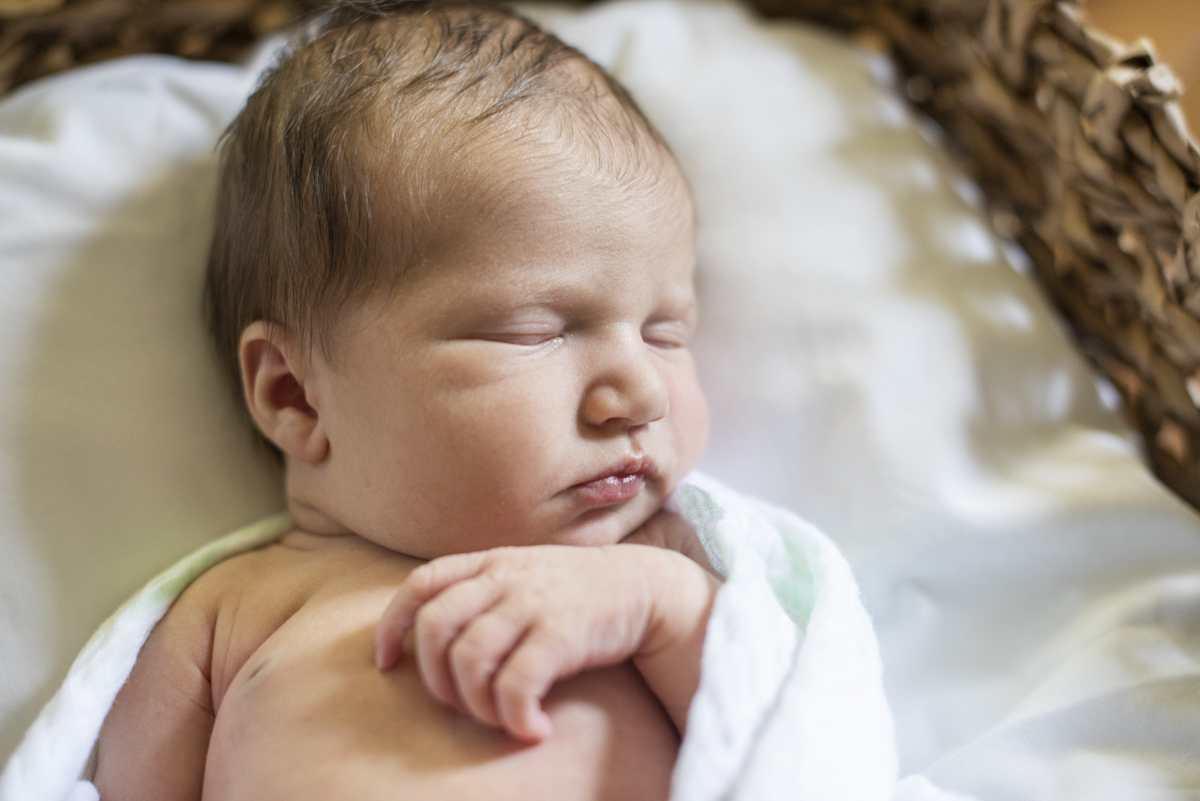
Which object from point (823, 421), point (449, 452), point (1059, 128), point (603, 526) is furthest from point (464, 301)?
point (1059, 128)

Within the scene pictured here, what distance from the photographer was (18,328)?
3.18 feet

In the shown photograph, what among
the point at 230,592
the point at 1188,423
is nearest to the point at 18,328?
the point at 230,592

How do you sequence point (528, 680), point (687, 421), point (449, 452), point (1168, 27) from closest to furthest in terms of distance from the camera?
point (528, 680), point (449, 452), point (687, 421), point (1168, 27)

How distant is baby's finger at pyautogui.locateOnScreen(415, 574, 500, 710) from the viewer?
2.14 ft

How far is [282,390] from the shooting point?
34.9 inches

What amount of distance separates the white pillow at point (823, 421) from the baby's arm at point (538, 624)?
331mm

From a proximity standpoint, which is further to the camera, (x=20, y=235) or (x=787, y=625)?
(x=20, y=235)

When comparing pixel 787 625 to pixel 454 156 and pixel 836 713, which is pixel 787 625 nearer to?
pixel 836 713

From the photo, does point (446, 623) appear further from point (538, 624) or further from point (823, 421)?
point (823, 421)

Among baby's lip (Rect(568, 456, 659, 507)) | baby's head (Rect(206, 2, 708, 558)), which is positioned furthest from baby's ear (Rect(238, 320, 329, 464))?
baby's lip (Rect(568, 456, 659, 507))

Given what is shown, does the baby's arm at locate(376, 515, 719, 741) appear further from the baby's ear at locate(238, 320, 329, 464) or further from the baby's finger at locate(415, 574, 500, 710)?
the baby's ear at locate(238, 320, 329, 464)

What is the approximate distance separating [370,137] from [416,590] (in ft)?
1.33

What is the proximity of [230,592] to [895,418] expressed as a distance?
2.38ft

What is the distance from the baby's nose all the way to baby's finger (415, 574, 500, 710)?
0.18m
